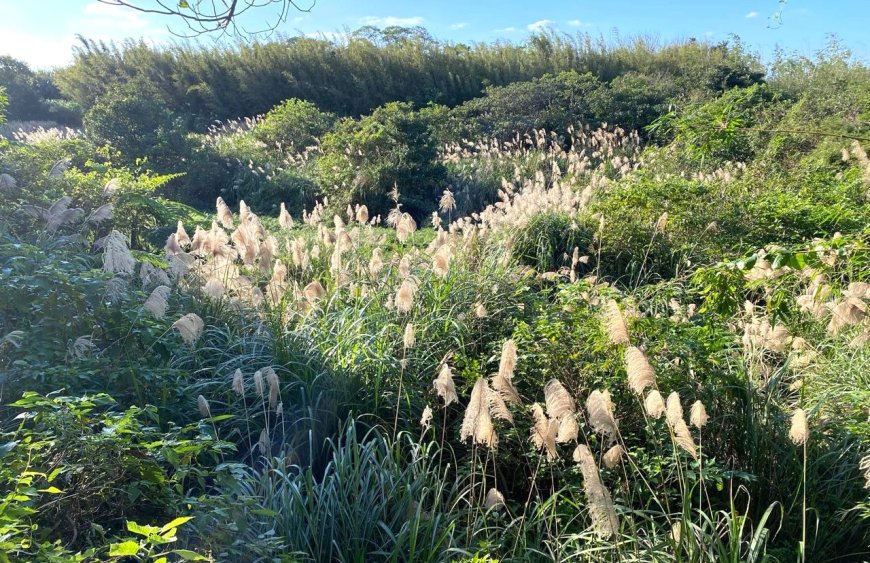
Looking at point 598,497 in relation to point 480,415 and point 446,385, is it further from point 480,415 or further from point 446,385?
point 446,385

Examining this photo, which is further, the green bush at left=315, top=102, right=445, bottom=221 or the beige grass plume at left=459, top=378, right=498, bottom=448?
the green bush at left=315, top=102, right=445, bottom=221

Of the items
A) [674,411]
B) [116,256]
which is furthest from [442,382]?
[116,256]

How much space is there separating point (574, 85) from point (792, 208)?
35.9ft

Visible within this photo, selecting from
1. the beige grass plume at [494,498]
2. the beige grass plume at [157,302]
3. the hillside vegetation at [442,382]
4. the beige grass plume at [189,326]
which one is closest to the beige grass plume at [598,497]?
the hillside vegetation at [442,382]

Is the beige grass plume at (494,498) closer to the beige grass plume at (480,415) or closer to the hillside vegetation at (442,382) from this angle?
the hillside vegetation at (442,382)

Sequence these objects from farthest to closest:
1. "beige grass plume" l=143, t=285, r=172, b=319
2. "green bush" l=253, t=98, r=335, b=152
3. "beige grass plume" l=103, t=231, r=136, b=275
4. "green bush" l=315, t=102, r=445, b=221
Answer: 1. "green bush" l=253, t=98, r=335, b=152
2. "green bush" l=315, t=102, r=445, b=221
3. "beige grass plume" l=103, t=231, r=136, b=275
4. "beige grass plume" l=143, t=285, r=172, b=319

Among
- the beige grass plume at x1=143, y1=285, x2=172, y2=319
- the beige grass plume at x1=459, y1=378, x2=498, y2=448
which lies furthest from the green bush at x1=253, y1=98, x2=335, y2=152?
A: the beige grass plume at x1=459, y1=378, x2=498, y2=448

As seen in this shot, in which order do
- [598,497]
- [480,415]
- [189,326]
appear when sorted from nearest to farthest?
[598,497] < [480,415] < [189,326]

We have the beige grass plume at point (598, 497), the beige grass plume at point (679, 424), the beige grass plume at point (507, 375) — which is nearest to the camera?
the beige grass plume at point (598, 497)

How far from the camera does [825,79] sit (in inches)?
676

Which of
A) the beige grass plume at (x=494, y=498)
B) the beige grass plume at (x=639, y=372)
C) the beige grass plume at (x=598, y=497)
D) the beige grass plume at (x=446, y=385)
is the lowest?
the beige grass plume at (x=494, y=498)

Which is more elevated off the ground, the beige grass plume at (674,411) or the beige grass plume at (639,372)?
the beige grass plume at (639,372)

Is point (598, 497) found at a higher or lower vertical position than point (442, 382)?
lower

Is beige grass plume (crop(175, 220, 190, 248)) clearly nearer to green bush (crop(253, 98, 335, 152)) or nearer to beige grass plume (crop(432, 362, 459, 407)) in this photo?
beige grass plume (crop(432, 362, 459, 407))
